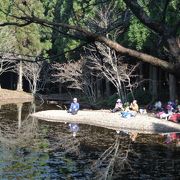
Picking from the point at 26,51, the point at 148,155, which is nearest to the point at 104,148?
the point at 148,155

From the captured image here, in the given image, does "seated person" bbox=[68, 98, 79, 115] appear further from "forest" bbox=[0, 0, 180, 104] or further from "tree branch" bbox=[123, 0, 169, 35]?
"tree branch" bbox=[123, 0, 169, 35]

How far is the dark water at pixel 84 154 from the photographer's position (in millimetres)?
15219

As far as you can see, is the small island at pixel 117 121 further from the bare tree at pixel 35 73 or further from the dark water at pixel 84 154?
the bare tree at pixel 35 73

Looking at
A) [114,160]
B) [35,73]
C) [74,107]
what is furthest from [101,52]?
[35,73]

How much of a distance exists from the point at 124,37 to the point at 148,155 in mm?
18366

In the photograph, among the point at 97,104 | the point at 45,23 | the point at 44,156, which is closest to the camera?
the point at 45,23

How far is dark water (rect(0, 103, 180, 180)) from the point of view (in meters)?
15.2

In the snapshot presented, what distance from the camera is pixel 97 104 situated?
40.7 metres

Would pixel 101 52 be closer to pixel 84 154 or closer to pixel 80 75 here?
pixel 80 75

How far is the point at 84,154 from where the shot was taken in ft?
61.2

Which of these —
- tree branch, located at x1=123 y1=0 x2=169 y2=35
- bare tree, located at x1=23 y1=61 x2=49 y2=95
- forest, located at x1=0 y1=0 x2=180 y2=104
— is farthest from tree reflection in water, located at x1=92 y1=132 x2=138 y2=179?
bare tree, located at x1=23 y1=61 x2=49 y2=95

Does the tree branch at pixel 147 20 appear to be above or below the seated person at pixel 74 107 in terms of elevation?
above

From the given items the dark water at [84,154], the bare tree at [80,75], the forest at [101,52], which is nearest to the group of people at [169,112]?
the forest at [101,52]

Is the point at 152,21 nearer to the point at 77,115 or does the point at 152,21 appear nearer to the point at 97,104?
the point at 77,115
